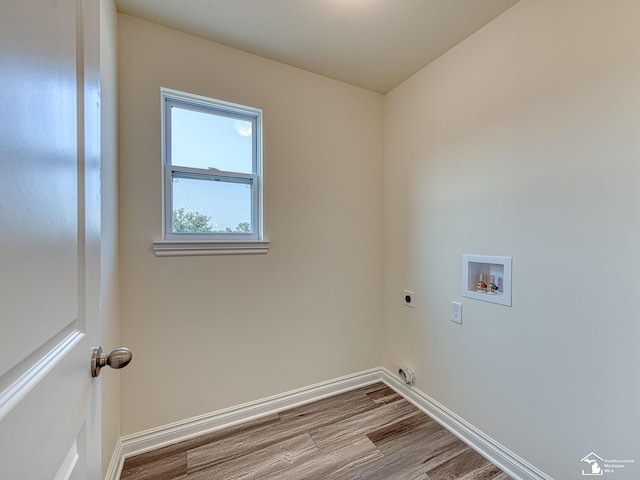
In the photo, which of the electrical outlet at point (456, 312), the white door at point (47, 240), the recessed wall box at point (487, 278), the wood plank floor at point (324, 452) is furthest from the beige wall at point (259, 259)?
the white door at point (47, 240)

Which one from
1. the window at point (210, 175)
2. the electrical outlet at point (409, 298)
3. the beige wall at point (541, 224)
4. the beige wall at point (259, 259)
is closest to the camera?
the beige wall at point (541, 224)

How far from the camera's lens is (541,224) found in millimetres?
1356

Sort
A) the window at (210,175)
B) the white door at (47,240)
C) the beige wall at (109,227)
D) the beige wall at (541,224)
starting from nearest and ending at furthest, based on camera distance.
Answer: the white door at (47,240) < the beige wall at (541,224) < the beige wall at (109,227) < the window at (210,175)

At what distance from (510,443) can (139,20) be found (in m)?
3.19

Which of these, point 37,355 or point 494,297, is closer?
point 37,355

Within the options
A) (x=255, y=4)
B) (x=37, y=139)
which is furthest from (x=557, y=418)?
(x=255, y=4)

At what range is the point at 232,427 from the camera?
1802 mm

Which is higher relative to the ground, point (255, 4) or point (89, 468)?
point (255, 4)

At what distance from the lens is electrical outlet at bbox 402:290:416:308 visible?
2.10 meters

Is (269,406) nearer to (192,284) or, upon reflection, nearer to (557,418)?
(192,284)

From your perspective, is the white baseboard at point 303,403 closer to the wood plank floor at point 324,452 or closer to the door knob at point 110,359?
the wood plank floor at point 324,452

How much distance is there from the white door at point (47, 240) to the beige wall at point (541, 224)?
180 cm

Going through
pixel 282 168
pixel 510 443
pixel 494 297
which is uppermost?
pixel 282 168

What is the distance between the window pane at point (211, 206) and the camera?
1.73 m
